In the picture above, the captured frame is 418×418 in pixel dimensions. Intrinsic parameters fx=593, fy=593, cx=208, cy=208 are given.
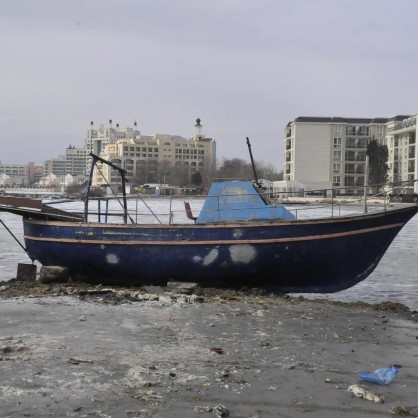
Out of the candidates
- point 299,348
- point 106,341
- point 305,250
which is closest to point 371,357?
point 299,348

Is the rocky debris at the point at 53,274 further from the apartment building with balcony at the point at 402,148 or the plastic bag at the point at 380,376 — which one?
the apartment building with balcony at the point at 402,148

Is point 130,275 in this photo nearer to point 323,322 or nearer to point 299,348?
point 323,322

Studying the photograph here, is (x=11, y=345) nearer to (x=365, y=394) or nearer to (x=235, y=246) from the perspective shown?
(x=365, y=394)

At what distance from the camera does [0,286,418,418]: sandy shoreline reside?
18.5 feet

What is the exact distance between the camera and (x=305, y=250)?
1274 centimetres

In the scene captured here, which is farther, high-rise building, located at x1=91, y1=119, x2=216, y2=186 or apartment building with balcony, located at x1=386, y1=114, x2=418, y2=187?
high-rise building, located at x1=91, y1=119, x2=216, y2=186

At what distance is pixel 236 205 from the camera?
13695 mm

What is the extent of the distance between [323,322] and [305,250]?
3061 mm

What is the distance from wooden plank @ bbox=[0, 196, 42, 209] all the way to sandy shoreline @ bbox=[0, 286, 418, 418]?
Result: 3289 mm

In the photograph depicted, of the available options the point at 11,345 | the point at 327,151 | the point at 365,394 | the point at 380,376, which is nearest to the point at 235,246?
the point at 11,345

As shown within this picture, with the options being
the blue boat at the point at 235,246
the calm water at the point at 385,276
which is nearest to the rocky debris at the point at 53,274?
the blue boat at the point at 235,246

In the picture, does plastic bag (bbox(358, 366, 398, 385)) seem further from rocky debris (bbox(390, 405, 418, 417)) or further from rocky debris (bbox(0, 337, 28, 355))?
rocky debris (bbox(0, 337, 28, 355))

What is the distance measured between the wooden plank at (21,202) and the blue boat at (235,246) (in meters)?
0.47

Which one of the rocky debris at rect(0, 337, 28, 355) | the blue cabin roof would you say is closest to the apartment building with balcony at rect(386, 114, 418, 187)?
the blue cabin roof
